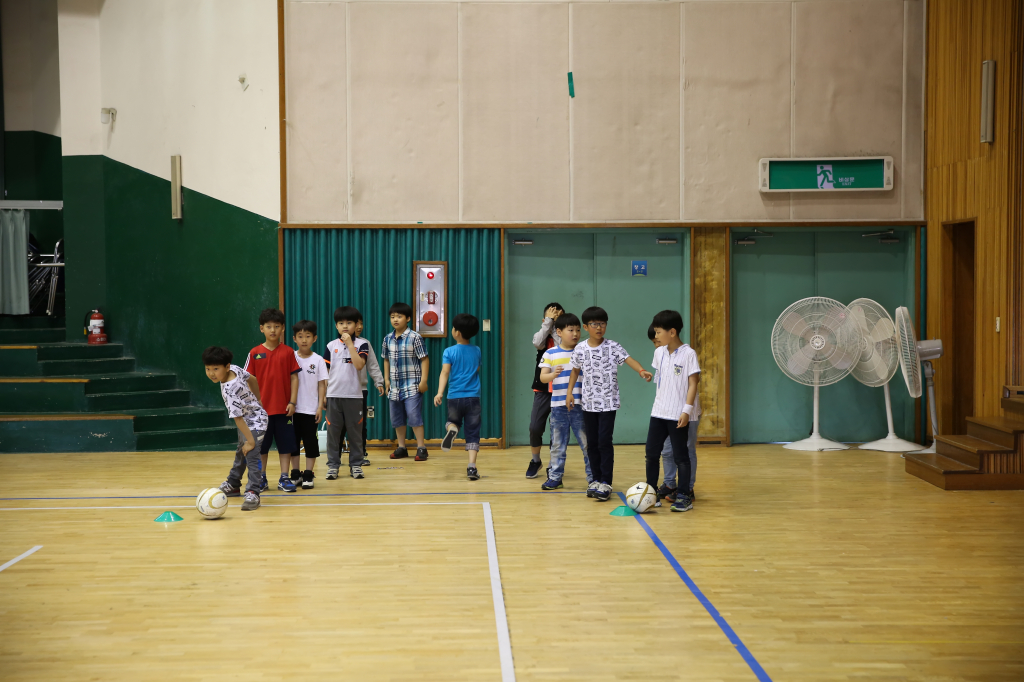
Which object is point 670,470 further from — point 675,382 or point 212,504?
point 212,504

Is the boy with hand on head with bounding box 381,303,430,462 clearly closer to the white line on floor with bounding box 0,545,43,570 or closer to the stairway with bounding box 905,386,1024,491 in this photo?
the white line on floor with bounding box 0,545,43,570

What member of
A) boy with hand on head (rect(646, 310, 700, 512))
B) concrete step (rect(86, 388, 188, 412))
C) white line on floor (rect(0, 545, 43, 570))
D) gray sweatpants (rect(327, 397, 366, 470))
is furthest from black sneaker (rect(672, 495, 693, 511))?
concrete step (rect(86, 388, 188, 412))

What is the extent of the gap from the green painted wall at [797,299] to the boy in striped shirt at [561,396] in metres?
3.30

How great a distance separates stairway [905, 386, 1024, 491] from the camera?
278 inches

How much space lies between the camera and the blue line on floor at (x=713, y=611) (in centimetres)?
345

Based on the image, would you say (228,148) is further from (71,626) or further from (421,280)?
(71,626)

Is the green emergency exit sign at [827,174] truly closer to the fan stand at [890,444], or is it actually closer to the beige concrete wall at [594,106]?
the beige concrete wall at [594,106]

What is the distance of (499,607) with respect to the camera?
4.18 meters

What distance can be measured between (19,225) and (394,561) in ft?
28.7

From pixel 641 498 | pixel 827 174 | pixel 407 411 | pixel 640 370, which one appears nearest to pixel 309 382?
pixel 407 411

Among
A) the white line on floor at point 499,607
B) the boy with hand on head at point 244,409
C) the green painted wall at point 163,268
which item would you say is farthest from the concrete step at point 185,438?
the white line on floor at point 499,607

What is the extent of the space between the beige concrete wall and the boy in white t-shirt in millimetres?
2661

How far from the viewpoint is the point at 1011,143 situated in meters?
8.00

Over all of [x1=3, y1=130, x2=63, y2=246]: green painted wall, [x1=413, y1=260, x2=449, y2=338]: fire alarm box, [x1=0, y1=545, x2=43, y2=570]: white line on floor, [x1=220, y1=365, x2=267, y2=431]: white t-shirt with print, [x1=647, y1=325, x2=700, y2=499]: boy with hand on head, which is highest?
[x1=3, y1=130, x2=63, y2=246]: green painted wall
